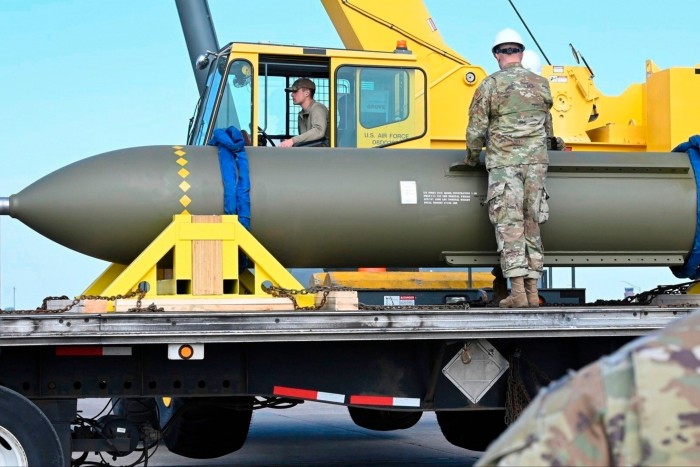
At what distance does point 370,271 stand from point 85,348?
2769 millimetres

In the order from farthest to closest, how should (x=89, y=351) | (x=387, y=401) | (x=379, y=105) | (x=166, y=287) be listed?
1. (x=379, y=105)
2. (x=166, y=287)
3. (x=387, y=401)
4. (x=89, y=351)

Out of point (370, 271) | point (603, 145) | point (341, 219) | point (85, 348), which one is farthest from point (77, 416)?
point (603, 145)

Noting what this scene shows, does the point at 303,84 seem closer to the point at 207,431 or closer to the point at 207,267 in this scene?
the point at 207,267

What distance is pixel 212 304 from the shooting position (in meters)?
5.84

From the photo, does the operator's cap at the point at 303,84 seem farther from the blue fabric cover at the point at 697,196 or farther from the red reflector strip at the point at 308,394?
the red reflector strip at the point at 308,394

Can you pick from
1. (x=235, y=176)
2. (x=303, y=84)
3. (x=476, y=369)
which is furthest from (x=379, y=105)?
(x=476, y=369)

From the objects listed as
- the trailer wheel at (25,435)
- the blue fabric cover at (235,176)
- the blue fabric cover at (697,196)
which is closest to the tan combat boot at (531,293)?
the blue fabric cover at (697,196)

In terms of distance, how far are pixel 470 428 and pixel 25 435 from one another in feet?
13.7

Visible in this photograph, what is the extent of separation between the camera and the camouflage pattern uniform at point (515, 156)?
6406 millimetres

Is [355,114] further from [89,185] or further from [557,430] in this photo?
[557,430]

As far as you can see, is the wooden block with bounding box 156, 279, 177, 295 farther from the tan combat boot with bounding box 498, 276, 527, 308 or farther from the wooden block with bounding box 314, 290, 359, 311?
the tan combat boot with bounding box 498, 276, 527, 308

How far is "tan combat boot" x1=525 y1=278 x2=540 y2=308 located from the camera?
6426mm

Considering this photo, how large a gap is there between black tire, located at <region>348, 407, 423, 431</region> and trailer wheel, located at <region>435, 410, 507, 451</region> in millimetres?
570

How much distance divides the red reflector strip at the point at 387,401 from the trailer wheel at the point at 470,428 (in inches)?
85.2
